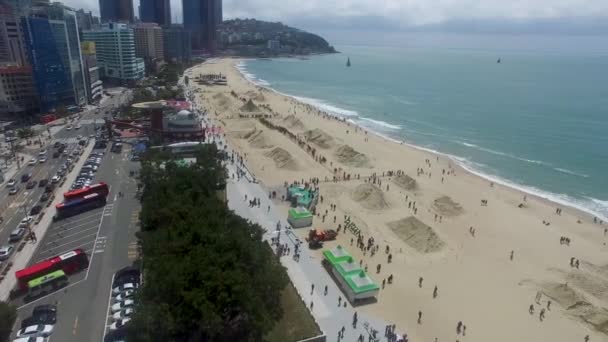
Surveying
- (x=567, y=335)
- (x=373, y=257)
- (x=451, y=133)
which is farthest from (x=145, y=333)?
(x=451, y=133)

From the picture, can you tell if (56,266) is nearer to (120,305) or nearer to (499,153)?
(120,305)

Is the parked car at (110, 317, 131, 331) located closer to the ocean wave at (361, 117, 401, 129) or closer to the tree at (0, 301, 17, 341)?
the tree at (0, 301, 17, 341)

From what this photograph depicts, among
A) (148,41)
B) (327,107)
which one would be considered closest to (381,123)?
(327,107)

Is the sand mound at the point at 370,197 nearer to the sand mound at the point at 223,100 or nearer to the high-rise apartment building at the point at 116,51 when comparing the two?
the sand mound at the point at 223,100

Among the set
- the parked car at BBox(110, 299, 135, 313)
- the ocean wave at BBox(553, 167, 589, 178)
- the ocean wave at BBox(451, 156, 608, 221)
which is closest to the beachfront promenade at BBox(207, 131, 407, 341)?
the parked car at BBox(110, 299, 135, 313)

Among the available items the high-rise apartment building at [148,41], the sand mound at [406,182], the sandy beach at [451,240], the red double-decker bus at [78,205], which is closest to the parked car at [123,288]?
the sandy beach at [451,240]

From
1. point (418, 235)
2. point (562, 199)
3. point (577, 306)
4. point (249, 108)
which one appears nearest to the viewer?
point (577, 306)
